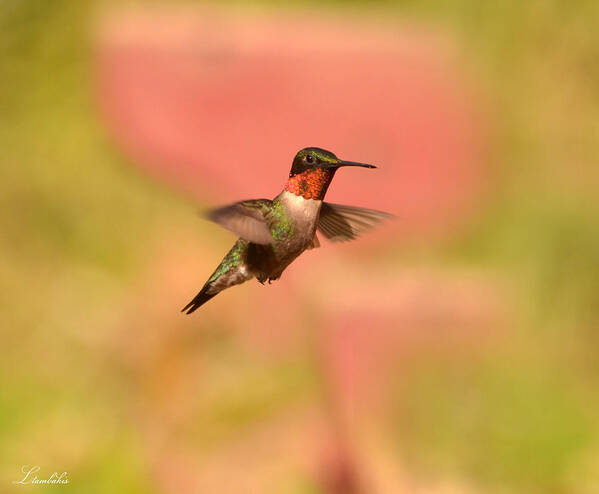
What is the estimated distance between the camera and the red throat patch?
21.5 inches

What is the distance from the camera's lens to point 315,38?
2756 mm

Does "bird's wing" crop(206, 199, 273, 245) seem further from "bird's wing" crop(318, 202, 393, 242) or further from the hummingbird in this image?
"bird's wing" crop(318, 202, 393, 242)

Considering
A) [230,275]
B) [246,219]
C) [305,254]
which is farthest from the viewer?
[305,254]

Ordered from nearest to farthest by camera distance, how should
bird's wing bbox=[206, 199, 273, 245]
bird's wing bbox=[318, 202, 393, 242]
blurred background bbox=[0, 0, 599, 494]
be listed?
bird's wing bbox=[206, 199, 273, 245] < bird's wing bbox=[318, 202, 393, 242] < blurred background bbox=[0, 0, 599, 494]

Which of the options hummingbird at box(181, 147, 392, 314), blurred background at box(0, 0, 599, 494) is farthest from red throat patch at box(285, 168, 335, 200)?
blurred background at box(0, 0, 599, 494)

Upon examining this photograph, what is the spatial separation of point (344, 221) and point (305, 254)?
215 centimetres

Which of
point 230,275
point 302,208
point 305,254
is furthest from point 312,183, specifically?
point 305,254

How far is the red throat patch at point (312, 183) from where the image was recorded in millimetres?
545

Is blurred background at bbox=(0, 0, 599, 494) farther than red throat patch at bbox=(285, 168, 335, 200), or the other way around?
blurred background at bbox=(0, 0, 599, 494)

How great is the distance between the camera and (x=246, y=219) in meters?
0.52

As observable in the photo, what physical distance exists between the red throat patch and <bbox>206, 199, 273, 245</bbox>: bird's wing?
3cm

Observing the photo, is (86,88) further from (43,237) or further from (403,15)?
(403,15)

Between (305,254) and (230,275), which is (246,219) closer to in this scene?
(230,275)

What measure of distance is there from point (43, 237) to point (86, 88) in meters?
0.75
